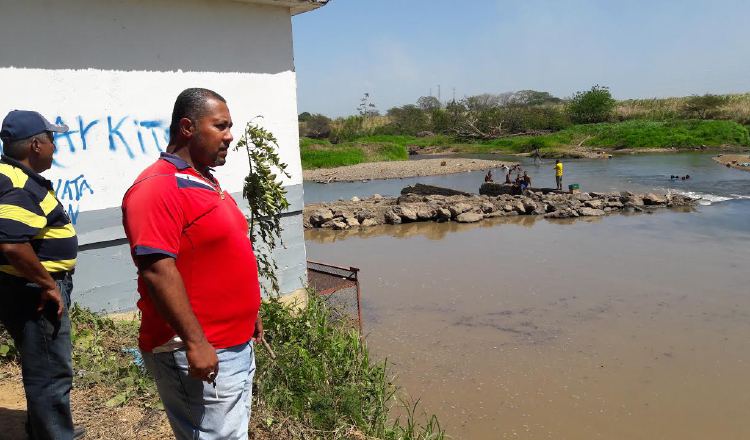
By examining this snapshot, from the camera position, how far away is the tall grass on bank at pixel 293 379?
392cm

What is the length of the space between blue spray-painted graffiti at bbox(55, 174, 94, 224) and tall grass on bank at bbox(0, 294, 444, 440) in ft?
3.12

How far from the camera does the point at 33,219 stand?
2.87 metres

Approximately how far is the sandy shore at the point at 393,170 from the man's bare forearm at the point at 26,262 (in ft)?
106

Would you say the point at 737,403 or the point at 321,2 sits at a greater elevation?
the point at 321,2

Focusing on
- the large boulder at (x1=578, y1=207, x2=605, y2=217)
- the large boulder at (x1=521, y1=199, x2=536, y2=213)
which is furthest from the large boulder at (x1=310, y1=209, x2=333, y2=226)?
the large boulder at (x1=578, y1=207, x2=605, y2=217)

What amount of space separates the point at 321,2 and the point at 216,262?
16.8 ft

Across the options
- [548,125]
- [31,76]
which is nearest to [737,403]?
[31,76]

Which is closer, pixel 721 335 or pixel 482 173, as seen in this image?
pixel 721 335

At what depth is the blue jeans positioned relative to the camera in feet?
7.07

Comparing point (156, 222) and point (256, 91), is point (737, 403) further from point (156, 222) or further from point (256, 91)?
point (156, 222)

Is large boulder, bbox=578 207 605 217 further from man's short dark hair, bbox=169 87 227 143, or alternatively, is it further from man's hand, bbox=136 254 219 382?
man's hand, bbox=136 254 219 382

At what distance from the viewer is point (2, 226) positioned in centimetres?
275

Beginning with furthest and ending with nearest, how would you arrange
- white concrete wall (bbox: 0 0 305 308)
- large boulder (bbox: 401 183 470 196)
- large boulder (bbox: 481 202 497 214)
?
large boulder (bbox: 401 183 470 196)
large boulder (bbox: 481 202 497 214)
white concrete wall (bbox: 0 0 305 308)

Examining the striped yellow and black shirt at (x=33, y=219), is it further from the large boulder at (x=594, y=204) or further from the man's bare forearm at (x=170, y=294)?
the large boulder at (x=594, y=204)
